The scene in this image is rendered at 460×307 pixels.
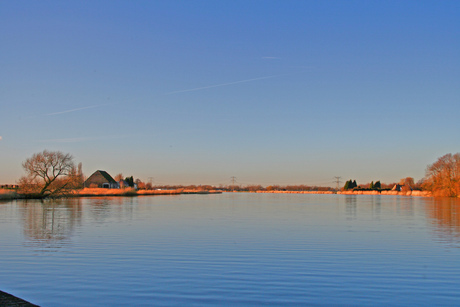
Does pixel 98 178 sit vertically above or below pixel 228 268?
above

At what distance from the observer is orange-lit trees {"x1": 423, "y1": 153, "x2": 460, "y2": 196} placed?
7750cm

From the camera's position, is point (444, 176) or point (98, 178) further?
point (98, 178)

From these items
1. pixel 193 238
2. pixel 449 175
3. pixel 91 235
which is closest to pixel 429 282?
pixel 193 238

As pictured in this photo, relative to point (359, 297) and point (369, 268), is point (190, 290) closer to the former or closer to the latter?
point (359, 297)

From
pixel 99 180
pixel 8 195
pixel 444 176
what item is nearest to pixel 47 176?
pixel 8 195

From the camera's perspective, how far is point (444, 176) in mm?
79812

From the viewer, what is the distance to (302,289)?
8.03 meters

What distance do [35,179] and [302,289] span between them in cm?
5063

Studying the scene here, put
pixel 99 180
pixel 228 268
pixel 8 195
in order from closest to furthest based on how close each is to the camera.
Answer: pixel 228 268
pixel 8 195
pixel 99 180

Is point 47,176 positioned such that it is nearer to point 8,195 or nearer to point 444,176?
point 8,195

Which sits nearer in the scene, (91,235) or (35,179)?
(91,235)

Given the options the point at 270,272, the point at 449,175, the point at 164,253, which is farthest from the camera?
the point at 449,175

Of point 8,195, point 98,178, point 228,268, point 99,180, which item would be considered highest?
point 98,178

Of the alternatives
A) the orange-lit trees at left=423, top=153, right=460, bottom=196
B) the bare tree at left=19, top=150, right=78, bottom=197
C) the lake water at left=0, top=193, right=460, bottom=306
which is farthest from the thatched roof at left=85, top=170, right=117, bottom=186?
the lake water at left=0, top=193, right=460, bottom=306
